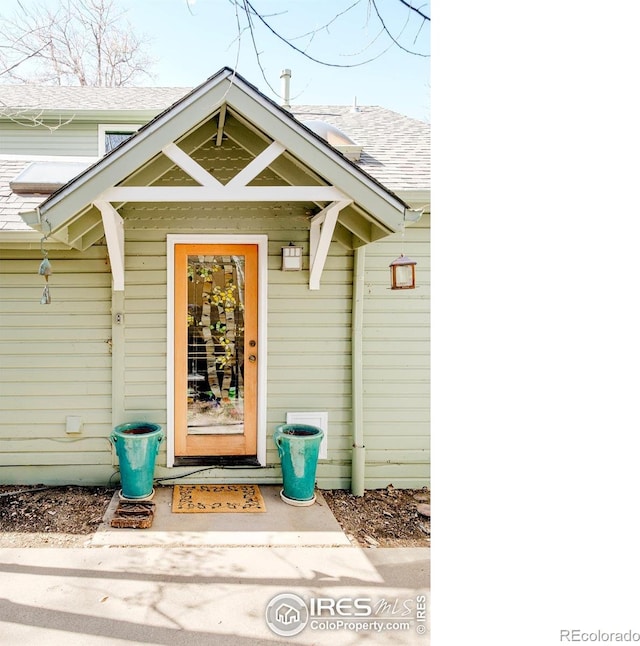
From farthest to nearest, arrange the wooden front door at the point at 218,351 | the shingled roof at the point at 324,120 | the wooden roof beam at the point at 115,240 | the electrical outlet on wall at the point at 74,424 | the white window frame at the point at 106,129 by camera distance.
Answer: the white window frame at the point at 106,129 → the shingled roof at the point at 324,120 → the wooden front door at the point at 218,351 → the electrical outlet on wall at the point at 74,424 → the wooden roof beam at the point at 115,240

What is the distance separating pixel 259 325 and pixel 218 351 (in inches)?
19.2

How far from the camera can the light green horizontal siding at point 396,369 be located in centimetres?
459

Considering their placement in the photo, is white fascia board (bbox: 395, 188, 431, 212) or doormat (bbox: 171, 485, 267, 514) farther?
white fascia board (bbox: 395, 188, 431, 212)

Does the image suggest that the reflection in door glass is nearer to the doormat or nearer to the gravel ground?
the doormat

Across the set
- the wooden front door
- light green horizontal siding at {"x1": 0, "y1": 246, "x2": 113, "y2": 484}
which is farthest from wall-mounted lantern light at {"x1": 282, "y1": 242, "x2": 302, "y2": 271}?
light green horizontal siding at {"x1": 0, "y1": 246, "x2": 113, "y2": 484}

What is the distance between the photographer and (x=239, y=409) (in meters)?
4.62

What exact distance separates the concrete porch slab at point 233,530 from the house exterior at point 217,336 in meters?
0.60

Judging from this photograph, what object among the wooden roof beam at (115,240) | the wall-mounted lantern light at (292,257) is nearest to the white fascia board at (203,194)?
the wooden roof beam at (115,240)

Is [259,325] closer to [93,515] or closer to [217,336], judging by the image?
[217,336]

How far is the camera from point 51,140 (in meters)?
6.96

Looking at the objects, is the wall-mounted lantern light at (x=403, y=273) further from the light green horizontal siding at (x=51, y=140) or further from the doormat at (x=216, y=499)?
the light green horizontal siding at (x=51, y=140)

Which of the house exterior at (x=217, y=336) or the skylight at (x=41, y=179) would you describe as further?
the skylight at (x=41, y=179)

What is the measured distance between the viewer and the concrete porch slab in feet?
11.2

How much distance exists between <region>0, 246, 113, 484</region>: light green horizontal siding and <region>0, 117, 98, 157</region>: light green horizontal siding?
322cm
